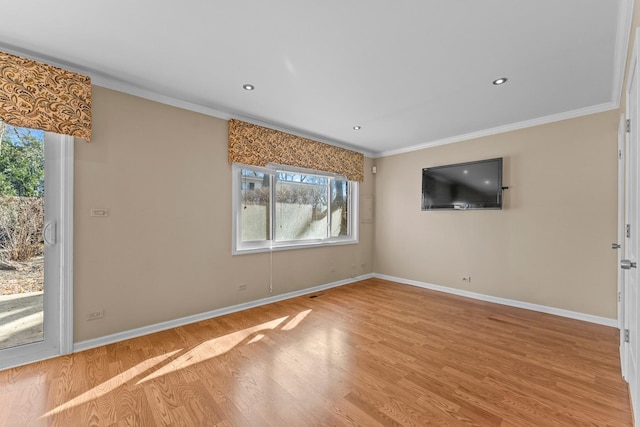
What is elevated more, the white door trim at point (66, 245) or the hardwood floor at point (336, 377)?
the white door trim at point (66, 245)

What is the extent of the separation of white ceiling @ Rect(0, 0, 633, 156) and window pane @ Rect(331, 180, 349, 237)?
1871 millimetres

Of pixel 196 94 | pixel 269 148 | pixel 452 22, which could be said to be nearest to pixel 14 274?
pixel 196 94

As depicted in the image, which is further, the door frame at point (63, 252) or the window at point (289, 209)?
the window at point (289, 209)

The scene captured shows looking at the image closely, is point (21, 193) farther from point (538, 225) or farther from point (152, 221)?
point (538, 225)

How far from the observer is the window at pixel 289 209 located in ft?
12.1

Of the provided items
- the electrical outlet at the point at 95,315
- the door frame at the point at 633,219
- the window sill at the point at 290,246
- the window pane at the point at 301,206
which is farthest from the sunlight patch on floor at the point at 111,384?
the door frame at the point at 633,219

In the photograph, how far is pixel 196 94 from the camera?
9.60 feet

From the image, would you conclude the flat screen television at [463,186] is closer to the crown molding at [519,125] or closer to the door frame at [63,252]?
the crown molding at [519,125]

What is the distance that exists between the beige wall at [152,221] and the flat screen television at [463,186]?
297 centimetres

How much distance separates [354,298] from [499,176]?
2.71 meters

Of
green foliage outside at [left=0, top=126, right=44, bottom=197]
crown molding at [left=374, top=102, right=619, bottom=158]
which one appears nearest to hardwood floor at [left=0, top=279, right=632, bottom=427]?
green foliage outside at [left=0, top=126, right=44, bottom=197]

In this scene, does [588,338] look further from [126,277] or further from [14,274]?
[14,274]

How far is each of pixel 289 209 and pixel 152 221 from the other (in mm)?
1923

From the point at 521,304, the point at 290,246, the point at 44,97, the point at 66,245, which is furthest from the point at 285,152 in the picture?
the point at 521,304
